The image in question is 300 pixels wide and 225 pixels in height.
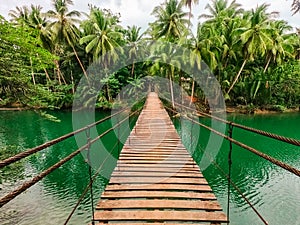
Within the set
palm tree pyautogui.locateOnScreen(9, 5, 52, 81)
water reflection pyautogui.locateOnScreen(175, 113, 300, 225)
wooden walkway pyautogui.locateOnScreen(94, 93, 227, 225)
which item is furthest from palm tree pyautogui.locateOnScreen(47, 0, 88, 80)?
wooden walkway pyautogui.locateOnScreen(94, 93, 227, 225)

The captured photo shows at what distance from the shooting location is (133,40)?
62.5 ft

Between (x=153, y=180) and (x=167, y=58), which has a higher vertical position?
(x=167, y=58)

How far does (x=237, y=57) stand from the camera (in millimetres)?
17531

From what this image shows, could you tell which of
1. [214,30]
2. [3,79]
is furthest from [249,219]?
[214,30]

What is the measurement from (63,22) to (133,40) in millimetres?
5449

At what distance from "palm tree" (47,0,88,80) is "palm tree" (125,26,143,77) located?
404 cm

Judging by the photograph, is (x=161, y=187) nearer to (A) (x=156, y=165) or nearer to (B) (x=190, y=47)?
(A) (x=156, y=165)

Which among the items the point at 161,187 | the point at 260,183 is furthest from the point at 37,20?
the point at 161,187

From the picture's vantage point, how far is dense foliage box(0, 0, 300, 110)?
47.6ft

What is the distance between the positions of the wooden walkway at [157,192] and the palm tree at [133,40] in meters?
14.8

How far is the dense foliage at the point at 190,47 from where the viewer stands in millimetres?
14523

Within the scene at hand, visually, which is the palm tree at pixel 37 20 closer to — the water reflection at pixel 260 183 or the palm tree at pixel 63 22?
the palm tree at pixel 63 22

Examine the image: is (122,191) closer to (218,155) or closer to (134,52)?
(218,155)

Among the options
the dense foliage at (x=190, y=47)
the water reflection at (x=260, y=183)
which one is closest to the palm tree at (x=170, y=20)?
the dense foliage at (x=190, y=47)
